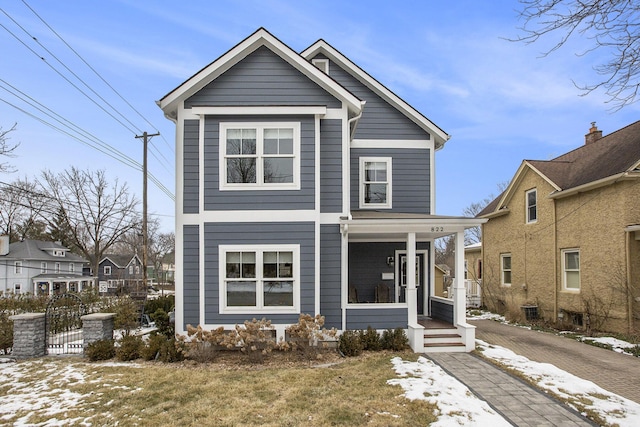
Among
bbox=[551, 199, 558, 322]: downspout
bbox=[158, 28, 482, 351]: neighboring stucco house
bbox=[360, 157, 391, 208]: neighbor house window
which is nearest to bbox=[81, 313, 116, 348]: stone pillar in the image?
bbox=[158, 28, 482, 351]: neighboring stucco house

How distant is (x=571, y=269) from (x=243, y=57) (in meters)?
12.8

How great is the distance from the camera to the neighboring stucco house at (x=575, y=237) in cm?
1108

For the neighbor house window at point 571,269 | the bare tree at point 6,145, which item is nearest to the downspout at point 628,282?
the neighbor house window at point 571,269

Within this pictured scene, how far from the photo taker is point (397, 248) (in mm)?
11766

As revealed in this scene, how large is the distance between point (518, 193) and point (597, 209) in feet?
14.5

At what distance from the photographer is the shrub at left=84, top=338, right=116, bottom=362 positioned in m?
8.65

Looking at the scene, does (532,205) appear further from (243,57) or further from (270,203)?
(243,57)

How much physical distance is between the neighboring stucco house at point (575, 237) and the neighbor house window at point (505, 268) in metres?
0.04

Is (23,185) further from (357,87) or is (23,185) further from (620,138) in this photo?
(620,138)

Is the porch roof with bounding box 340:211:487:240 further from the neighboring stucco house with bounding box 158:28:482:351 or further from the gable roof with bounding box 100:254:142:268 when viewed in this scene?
the gable roof with bounding box 100:254:142:268

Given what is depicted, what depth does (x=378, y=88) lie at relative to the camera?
1227cm

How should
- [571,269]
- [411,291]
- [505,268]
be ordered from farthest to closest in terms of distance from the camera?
[505,268]
[571,269]
[411,291]

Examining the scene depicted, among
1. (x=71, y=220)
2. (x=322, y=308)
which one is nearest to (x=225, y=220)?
(x=322, y=308)

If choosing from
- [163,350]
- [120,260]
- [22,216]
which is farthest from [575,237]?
[120,260]
